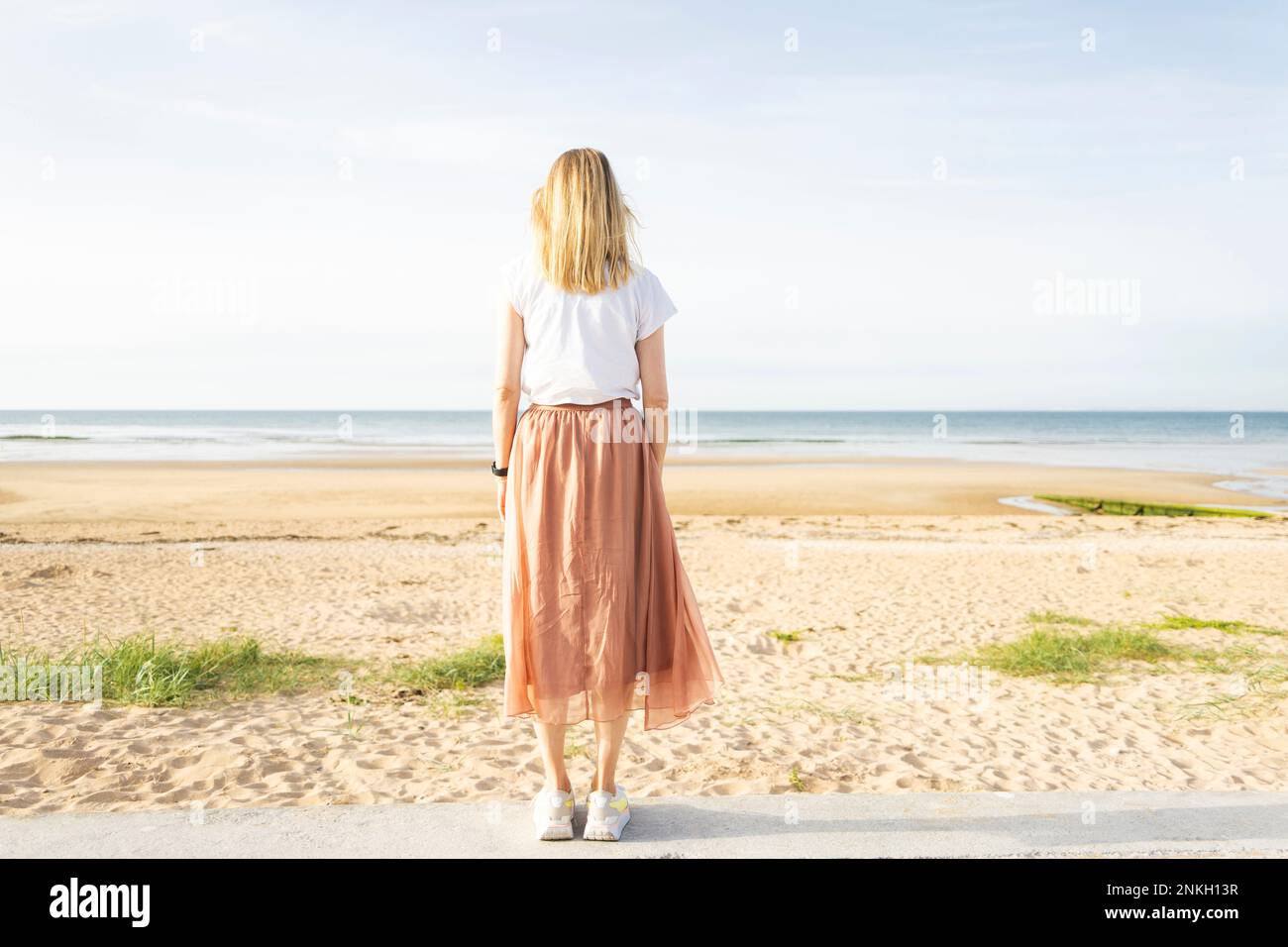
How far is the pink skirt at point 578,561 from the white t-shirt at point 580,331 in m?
0.08

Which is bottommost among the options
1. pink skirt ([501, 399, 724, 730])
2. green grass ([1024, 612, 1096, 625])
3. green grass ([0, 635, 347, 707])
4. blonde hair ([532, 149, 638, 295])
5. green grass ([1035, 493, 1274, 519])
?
green grass ([1024, 612, 1096, 625])

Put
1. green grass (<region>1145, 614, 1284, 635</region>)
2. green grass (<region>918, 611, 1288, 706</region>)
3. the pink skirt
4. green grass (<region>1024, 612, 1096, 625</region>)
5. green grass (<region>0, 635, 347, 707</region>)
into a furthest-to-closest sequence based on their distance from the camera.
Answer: green grass (<region>1024, 612, 1096, 625</region>) → green grass (<region>1145, 614, 1284, 635</region>) → green grass (<region>918, 611, 1288, 706</region>) → green grass (<region>0, 635, 347, 707</region>) → the pink skirt

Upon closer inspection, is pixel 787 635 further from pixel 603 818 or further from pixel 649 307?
pixel 649 307

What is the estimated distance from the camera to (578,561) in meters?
2.95

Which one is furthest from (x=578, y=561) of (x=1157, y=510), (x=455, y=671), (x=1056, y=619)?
(x=1157, y=510)

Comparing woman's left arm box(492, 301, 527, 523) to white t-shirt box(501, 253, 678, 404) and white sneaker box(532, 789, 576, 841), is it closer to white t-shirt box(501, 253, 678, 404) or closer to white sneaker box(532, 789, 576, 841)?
white t-shirt box(501, 253, 678, 404)

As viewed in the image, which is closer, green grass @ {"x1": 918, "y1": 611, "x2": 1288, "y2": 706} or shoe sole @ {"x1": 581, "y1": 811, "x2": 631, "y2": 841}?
shoe sole @ {"x1": 581, "y1": 811, "x2": 631, "y2": 841}

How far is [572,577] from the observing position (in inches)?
116

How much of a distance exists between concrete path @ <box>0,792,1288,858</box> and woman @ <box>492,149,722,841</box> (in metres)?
0.24

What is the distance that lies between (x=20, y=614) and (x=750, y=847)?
7640mm

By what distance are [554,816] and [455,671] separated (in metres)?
3.28

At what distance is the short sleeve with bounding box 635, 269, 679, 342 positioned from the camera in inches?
116

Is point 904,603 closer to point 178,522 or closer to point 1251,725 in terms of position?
point 1251,725

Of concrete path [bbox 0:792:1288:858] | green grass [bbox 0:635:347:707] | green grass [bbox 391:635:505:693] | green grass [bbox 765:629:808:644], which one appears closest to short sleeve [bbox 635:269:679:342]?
concrete path [bbox 0:792:1288:858]
